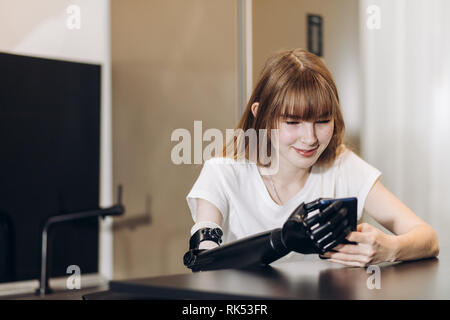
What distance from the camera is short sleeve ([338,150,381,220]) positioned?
143 cm

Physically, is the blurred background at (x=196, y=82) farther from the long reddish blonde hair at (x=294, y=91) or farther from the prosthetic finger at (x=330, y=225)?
the prosthetic finger at (x=330, y=225)

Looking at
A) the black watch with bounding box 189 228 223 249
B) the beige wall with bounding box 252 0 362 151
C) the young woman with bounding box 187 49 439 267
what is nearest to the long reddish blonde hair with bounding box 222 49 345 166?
the young woman with bounding box 187 49 439 267

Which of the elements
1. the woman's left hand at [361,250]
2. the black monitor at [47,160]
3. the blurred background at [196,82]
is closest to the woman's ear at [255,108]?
the woman's left hand at [361,250]

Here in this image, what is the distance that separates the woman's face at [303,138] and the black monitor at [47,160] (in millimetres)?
1556

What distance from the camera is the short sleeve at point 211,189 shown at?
4.32 feet

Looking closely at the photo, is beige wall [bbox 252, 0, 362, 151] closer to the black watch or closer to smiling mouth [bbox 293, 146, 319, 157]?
smiling mouth [bbox 293, 146, 319, 157]

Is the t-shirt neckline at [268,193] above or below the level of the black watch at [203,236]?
above

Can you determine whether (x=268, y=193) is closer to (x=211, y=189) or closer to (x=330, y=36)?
(x=211, y=189)

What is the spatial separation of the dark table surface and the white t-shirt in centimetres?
51

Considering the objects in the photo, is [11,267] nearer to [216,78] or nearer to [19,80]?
[19,80]

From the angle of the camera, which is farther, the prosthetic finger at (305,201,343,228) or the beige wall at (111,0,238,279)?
the beige wall at (111,0,238,279)

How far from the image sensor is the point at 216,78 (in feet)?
8.66

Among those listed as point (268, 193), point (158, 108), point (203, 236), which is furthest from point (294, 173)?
point (158, 108)

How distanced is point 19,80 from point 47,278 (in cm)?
91
